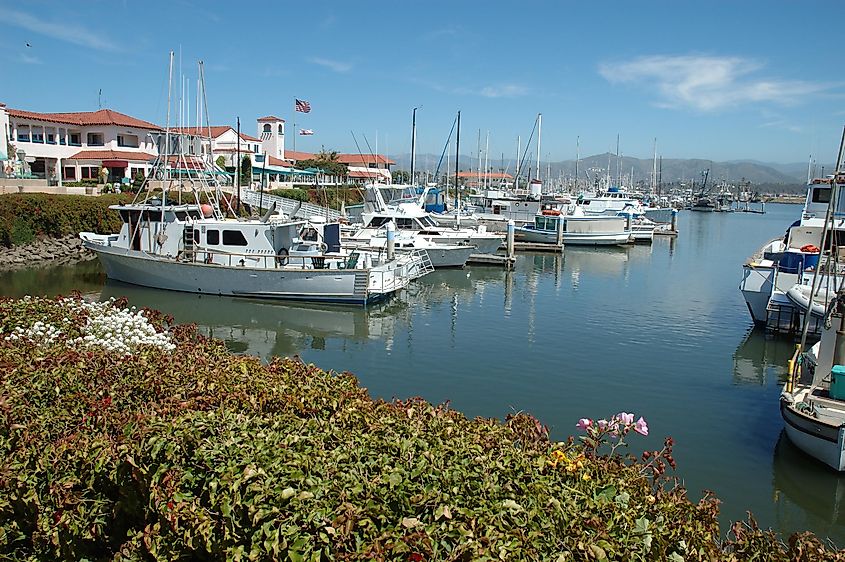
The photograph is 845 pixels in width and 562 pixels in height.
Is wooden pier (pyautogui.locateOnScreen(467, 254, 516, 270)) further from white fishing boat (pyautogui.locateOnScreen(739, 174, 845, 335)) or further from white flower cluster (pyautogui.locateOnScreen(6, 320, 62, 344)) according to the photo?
white flower cluster (pyautogui.locateOnScreen(6, 320, 62, 344))

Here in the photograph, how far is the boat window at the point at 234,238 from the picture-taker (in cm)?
2419

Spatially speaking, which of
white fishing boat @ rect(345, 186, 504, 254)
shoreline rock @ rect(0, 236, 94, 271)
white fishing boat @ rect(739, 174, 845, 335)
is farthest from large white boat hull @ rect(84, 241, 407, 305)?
white fishing boat @ rect(739, 174, 845, 335)

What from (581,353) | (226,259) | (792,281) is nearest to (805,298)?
(792,281)

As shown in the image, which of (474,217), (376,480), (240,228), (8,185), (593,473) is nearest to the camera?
(376,480)

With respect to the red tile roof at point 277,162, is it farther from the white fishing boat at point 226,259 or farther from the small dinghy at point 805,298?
the small dinghy at point 805,298

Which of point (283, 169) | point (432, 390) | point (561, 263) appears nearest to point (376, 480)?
point (432, 390)

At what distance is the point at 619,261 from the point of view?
3928cm

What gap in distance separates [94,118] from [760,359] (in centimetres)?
4950

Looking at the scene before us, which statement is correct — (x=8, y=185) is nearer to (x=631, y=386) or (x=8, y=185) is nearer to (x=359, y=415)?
(x=631, y=386)

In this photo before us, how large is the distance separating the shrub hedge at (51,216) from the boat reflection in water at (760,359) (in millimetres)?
29084

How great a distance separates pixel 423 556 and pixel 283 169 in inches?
2476

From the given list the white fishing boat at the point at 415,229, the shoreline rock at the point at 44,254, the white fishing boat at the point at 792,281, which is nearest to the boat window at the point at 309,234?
the white fishing boat at the point at 415,229

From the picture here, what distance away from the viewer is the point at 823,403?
10953 mm

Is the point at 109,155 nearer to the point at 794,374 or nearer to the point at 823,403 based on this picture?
the point at 794,374
